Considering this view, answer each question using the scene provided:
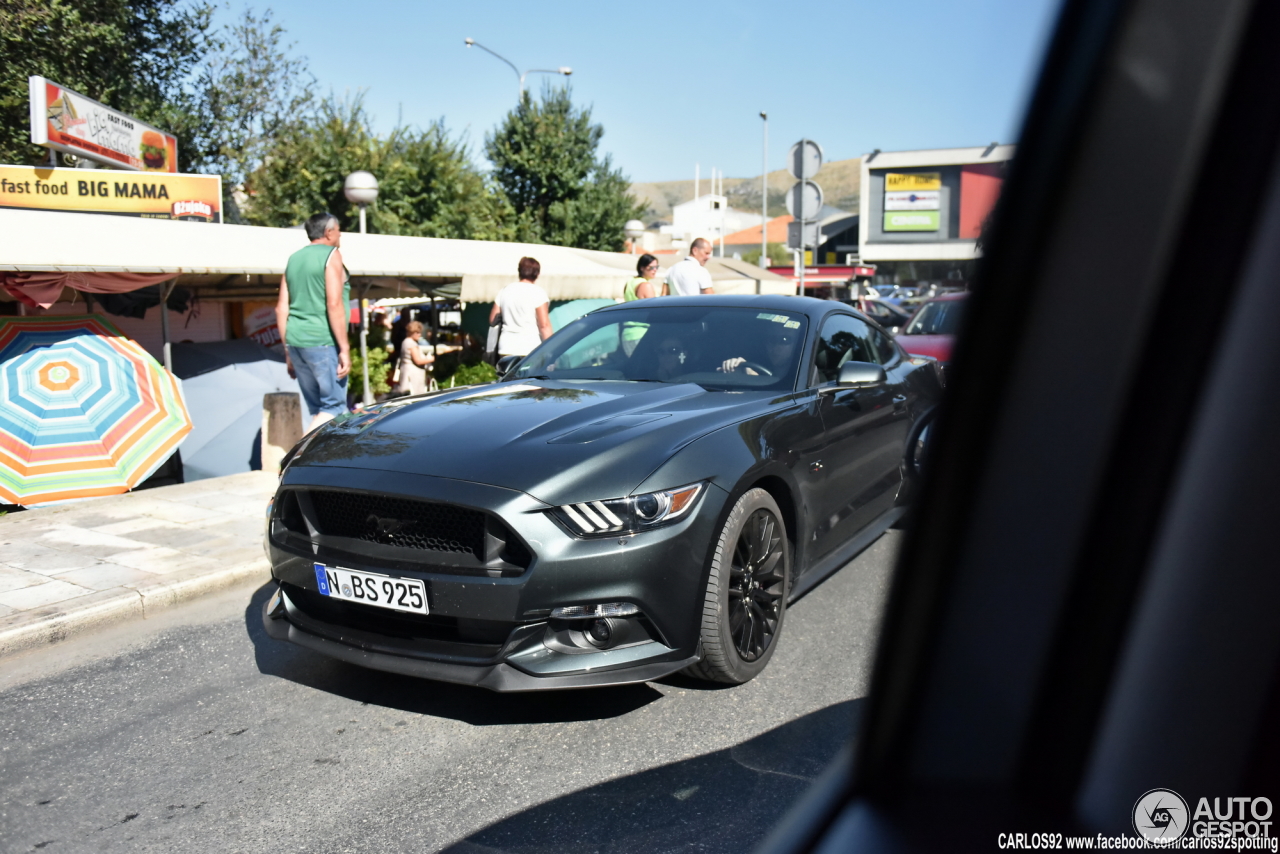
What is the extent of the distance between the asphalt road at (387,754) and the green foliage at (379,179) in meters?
21.1

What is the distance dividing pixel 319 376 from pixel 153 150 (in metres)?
13.2

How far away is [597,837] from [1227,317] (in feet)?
7.24

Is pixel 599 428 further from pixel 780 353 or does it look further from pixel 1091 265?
pixel 1091 265

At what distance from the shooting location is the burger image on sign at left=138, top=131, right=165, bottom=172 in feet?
57.5

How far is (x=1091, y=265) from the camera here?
1.07m

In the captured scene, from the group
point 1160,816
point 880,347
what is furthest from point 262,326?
point 1160,816

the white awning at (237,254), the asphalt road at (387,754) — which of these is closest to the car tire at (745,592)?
the asphalt road at (387,754)

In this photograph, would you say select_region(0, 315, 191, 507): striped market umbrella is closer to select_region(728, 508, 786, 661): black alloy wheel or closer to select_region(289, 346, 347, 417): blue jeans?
select_region(289, 346, 347, 417): blue jeans

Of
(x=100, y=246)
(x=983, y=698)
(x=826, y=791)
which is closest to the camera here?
(x=983, y=698)

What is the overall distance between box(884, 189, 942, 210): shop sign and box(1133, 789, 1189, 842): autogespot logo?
26.3 inches

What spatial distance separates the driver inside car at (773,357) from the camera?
454 centimetres

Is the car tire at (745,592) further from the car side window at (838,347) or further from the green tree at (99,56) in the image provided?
the green tree at (99,56)

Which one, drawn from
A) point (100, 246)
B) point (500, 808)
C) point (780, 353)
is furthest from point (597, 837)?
point (100, 246)

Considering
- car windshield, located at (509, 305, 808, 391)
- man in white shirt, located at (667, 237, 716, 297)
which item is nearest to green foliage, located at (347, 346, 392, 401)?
man in white shirt, located at (667, 237, 716, 297)
